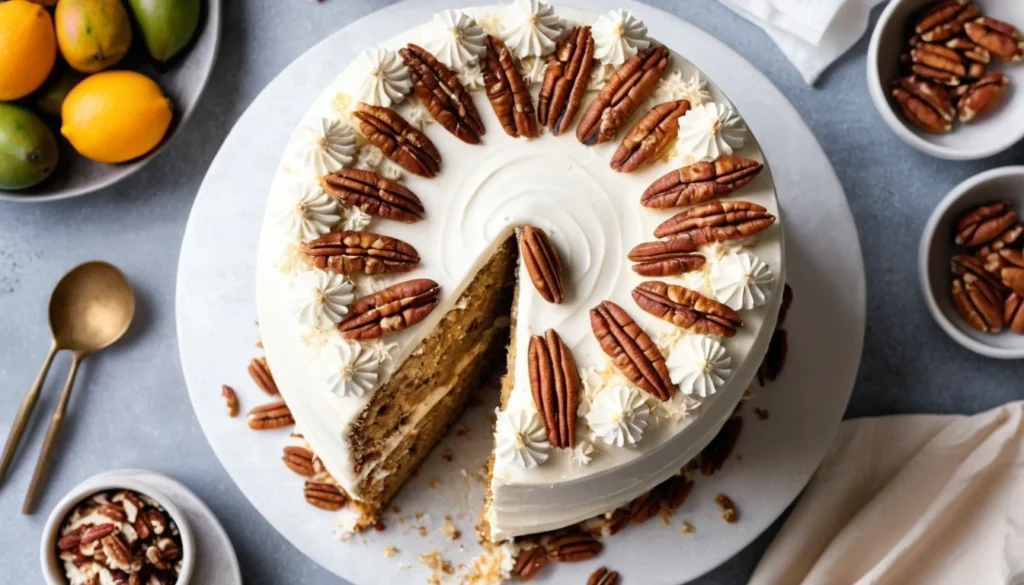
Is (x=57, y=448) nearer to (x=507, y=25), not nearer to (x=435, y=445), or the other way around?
(x=435, y=445)

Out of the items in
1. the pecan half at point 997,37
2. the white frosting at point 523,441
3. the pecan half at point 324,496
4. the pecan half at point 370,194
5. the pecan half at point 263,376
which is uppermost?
the pecan half at point 997,37

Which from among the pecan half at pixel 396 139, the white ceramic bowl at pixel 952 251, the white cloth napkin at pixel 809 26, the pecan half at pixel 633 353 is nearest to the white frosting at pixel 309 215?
the pecan half at pixel 396 139

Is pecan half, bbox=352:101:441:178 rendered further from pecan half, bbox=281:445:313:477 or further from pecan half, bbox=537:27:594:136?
pecan half, bbox=281:445:313:477

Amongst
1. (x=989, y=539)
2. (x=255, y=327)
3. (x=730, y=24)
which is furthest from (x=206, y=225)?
(x=989, y=539)

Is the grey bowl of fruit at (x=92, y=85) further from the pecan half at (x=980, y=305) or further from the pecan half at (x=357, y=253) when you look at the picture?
the pecan half at (x=980, y=305)

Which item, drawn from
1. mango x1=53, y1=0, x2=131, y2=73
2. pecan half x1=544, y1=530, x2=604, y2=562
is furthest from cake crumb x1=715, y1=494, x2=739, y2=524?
mango x1=53, y1=0, x2=131, y2=73

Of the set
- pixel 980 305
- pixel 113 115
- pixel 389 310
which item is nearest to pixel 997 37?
pixel 980 305

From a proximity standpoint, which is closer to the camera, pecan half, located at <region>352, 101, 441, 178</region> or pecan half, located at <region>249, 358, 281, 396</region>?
pecan half, located at <region>352, 101, 441, 178</region>

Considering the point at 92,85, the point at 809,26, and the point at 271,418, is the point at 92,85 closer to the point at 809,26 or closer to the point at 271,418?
the point at 271,418
